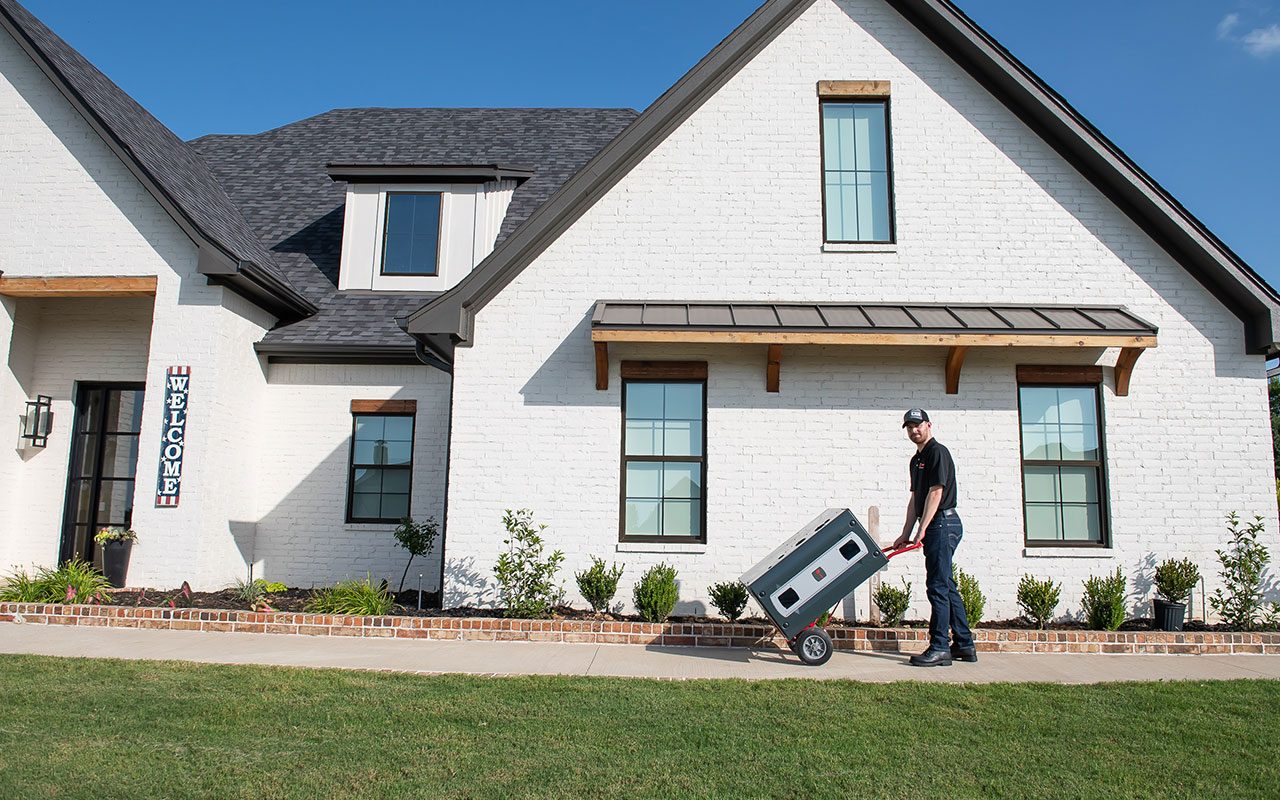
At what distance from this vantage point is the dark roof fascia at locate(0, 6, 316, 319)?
34.1ft

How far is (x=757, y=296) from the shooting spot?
9945 millimetres

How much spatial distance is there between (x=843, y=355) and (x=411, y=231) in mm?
6764

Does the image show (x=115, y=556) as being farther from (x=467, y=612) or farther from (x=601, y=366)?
(x=601, y=366)

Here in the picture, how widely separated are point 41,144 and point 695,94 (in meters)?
8.16

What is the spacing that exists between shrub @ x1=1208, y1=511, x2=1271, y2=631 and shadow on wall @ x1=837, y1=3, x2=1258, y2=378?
5.59 ft

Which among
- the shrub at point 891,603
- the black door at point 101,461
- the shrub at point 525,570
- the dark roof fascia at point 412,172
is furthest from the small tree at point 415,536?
the shrub at point 891,603

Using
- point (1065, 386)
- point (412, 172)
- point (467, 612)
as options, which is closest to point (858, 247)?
point (1065, 386)

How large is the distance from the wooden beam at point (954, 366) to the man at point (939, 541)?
199 centimetres

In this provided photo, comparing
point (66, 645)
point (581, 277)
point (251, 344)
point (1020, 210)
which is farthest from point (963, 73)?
point (66, 645)

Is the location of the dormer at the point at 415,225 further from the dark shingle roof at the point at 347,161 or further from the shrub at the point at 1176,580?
the shrub at the point at 1176,580

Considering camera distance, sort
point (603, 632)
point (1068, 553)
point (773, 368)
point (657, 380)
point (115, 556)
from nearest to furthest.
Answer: point (603, 632), point (1068, 553), point (773, 368), point (657, 380), point (115, 556)

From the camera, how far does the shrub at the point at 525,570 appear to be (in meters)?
8.97

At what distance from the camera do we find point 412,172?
12633mm

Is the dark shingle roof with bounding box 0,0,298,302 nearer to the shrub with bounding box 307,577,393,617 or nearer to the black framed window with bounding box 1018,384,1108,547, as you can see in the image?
the shrub with bounding box 307,577,393,617
